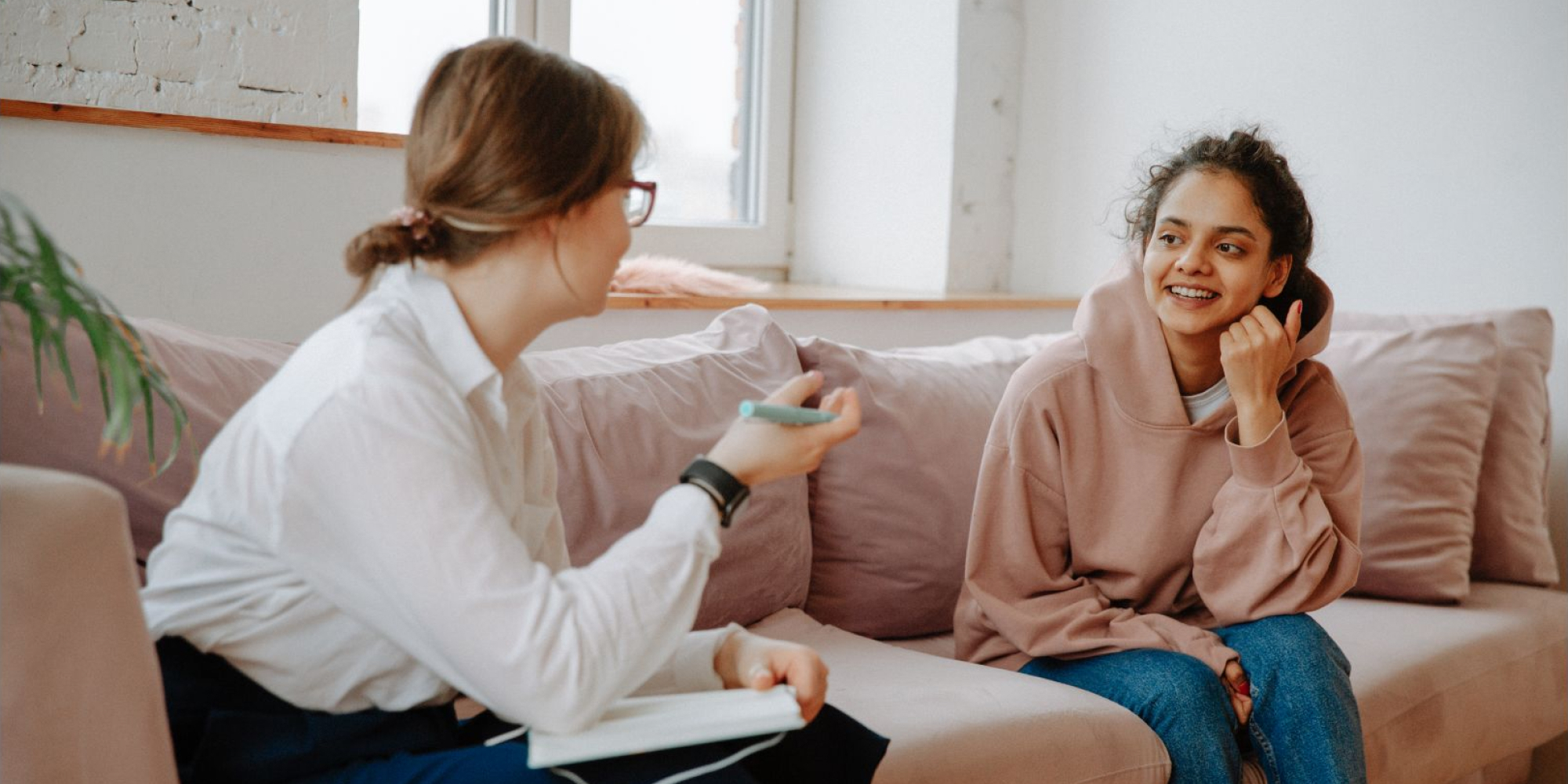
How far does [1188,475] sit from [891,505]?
0.43 meters

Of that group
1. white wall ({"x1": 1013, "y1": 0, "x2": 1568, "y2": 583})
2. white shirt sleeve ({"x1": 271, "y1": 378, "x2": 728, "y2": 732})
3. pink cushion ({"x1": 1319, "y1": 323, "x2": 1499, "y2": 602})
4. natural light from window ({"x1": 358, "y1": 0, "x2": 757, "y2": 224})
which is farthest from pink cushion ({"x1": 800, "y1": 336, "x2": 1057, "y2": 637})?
white wall ({"x1": 1013, "y1": 0, "x2": 1568, "y2": 583})

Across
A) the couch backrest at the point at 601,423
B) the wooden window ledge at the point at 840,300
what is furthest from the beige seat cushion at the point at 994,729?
the wooden window ledge at the point at 840,300

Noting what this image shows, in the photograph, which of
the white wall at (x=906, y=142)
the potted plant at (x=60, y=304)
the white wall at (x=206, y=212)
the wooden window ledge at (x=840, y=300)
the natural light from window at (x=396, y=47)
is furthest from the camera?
the white wall at (x=906, y=142)

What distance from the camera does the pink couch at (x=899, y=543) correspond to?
0.87m

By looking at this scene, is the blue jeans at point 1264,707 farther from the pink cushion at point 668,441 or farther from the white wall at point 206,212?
the white wall at point 206,212

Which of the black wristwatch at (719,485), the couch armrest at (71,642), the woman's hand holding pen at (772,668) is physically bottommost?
the woman's hand holding pen at (772,668)

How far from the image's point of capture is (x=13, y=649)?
832 millimetres

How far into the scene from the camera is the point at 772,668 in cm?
112

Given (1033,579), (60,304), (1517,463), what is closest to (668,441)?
(1033,579)

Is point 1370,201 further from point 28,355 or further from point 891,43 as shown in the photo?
point 28,355

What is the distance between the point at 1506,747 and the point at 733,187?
2.07 m

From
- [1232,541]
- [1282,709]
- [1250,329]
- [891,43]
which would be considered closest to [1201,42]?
[891,43]

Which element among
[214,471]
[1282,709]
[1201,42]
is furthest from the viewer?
[1201,42]

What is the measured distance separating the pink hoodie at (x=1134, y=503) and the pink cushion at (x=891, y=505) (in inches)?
6.4
